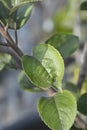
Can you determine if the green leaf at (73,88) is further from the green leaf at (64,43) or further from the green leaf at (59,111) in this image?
the green leaf at (59,111)

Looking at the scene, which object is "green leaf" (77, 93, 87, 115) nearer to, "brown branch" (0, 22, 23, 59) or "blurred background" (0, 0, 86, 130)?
"brown branch" (0, 22, 23, 59)

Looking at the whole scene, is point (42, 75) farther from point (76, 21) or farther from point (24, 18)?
point (76, 21)

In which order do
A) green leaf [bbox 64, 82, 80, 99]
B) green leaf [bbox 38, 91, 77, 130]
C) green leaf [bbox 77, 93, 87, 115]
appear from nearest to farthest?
green leaf [bbox 38, 91, 77, 130] → green leaf [bbox 77, 93, 87, 115] → green leaf [bbox 64, 82, 80, 99]

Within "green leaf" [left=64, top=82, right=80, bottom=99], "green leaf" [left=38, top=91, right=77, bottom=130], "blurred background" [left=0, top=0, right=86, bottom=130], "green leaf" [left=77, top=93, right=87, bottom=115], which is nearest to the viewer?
"green leaf" [left=38, top=91, right=77, bottom=130]

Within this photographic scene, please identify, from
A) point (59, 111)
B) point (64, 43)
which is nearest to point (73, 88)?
point (64, 43)

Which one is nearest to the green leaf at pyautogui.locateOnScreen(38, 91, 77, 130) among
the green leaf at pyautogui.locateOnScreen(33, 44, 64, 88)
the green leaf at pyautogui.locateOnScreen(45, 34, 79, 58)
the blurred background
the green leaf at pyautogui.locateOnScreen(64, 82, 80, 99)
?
the green leaf at pyautogui.locateOnScreen(33, 44, 64, 88)

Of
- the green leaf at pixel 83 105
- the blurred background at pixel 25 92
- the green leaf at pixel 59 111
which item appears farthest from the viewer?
the blurred background at pixel 25 92

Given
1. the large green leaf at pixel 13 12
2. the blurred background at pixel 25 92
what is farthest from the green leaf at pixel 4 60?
the blurred background at pixel 25 92
